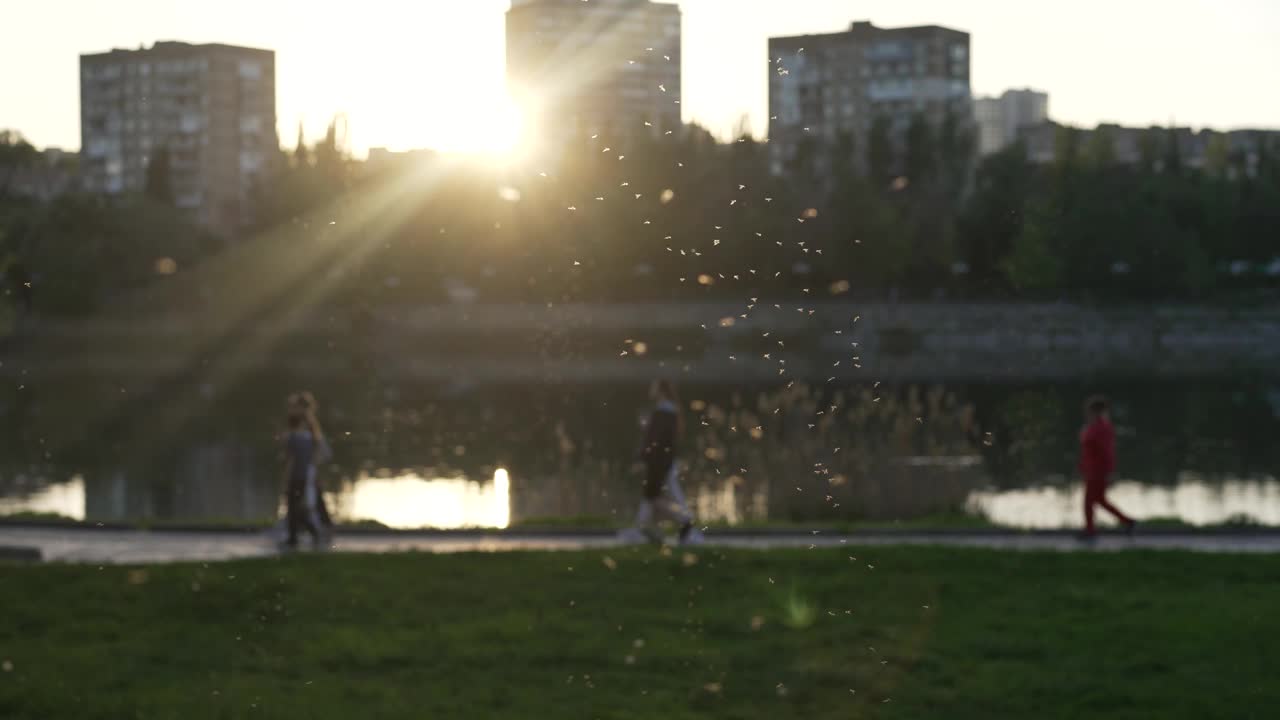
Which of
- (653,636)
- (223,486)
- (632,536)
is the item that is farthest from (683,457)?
(653,636)

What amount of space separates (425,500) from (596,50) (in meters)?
25.8

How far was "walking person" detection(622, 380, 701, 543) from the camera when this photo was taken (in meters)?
19.0

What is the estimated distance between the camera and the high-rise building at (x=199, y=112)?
19212 centimetres

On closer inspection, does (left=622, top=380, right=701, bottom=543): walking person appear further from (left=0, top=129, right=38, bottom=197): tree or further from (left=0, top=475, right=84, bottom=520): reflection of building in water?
(left=0, top=129, right=38, bottom=197): tree

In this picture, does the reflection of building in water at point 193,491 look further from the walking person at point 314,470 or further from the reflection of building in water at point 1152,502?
the reflection of building in water at point 1152,502

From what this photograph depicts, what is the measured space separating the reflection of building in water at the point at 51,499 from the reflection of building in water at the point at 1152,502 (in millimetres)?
17401

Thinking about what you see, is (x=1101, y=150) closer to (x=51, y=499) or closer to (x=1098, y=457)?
(x=51, y=499)

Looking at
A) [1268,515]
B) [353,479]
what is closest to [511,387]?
[353,479]

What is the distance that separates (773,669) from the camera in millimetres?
11852

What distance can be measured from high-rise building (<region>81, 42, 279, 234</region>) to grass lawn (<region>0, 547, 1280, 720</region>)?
593 feet

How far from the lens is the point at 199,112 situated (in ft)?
630

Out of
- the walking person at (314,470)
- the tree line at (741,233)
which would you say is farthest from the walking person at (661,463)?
the tree line at (741,233)

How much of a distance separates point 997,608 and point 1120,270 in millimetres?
86573

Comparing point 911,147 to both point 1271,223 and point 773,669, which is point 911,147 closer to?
point 1271,223
